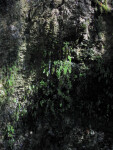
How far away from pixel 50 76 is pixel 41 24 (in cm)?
158

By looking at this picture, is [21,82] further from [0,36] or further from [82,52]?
[82,52]

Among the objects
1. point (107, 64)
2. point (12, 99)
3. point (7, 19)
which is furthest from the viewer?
point (7, 19)

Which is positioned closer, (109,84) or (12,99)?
→ (109,84)

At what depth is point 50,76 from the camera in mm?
4227

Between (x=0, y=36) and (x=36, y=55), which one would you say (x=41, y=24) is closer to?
(x=36, y=55)

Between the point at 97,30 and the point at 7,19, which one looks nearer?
the point at 97,30

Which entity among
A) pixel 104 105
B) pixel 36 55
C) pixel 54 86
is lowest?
pixel 104 105

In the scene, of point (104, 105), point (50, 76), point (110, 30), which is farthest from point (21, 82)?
point (110, 30)

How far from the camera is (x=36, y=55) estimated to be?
4.39m

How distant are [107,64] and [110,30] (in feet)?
3.27

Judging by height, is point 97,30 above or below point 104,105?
above

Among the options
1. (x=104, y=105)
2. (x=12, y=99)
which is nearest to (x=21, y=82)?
(x=12, y=99)

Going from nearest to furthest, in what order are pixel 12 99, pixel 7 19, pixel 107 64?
1. pixel 107 64
2. pixel 12 99
3. pixel 7 19

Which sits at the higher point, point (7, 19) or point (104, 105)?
point (7, 19)
